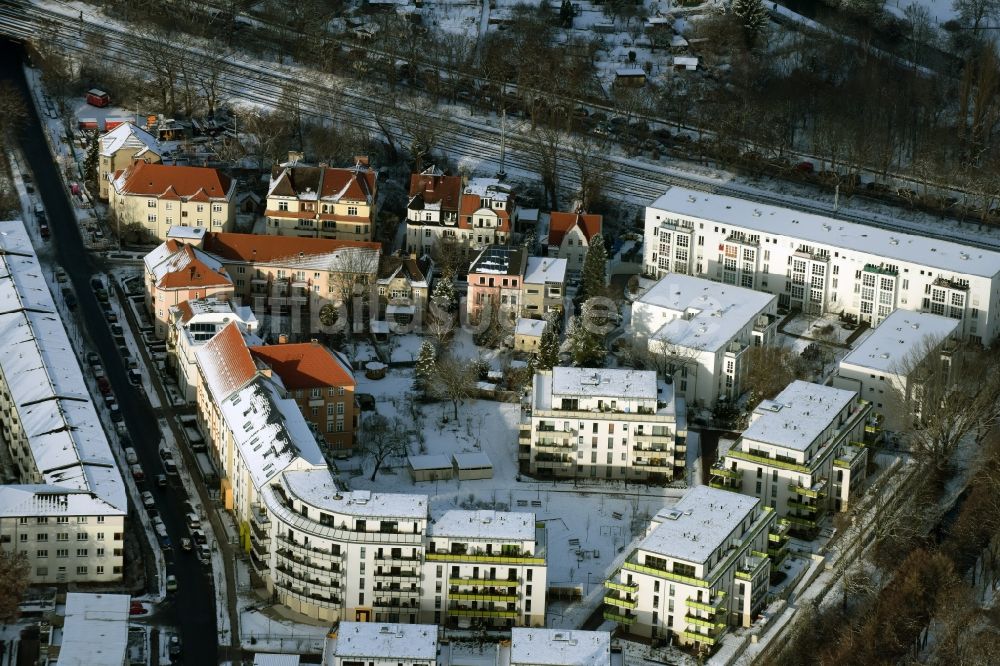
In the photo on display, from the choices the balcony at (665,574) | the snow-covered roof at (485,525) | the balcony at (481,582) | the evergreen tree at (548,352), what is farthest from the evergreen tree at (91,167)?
the balcony at (665,574)

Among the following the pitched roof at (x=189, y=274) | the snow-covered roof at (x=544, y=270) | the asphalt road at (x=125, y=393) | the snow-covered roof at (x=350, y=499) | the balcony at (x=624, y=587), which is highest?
the snow-covered roof at (x=350, y=499)

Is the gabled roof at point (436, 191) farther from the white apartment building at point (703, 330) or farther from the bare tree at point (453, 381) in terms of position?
the bare tree at point (453, 381)

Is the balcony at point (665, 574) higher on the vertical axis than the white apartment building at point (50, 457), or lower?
lower

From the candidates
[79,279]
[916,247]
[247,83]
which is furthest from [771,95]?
[79,279]

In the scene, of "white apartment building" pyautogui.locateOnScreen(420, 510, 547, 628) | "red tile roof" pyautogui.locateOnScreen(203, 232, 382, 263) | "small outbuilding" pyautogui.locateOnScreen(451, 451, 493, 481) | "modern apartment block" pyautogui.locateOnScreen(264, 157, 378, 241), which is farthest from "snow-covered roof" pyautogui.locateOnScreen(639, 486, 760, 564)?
"modern apartment block" pyautogui.locateOnScreen(264, 157, 378, 241)

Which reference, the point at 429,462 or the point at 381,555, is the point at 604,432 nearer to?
the point at 429,462

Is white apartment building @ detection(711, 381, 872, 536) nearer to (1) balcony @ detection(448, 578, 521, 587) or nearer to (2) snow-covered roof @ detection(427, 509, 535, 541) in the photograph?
(2) snow-covered roof @ detection(427, 509, 535, 541)

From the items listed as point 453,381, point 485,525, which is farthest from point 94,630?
point 453,381
